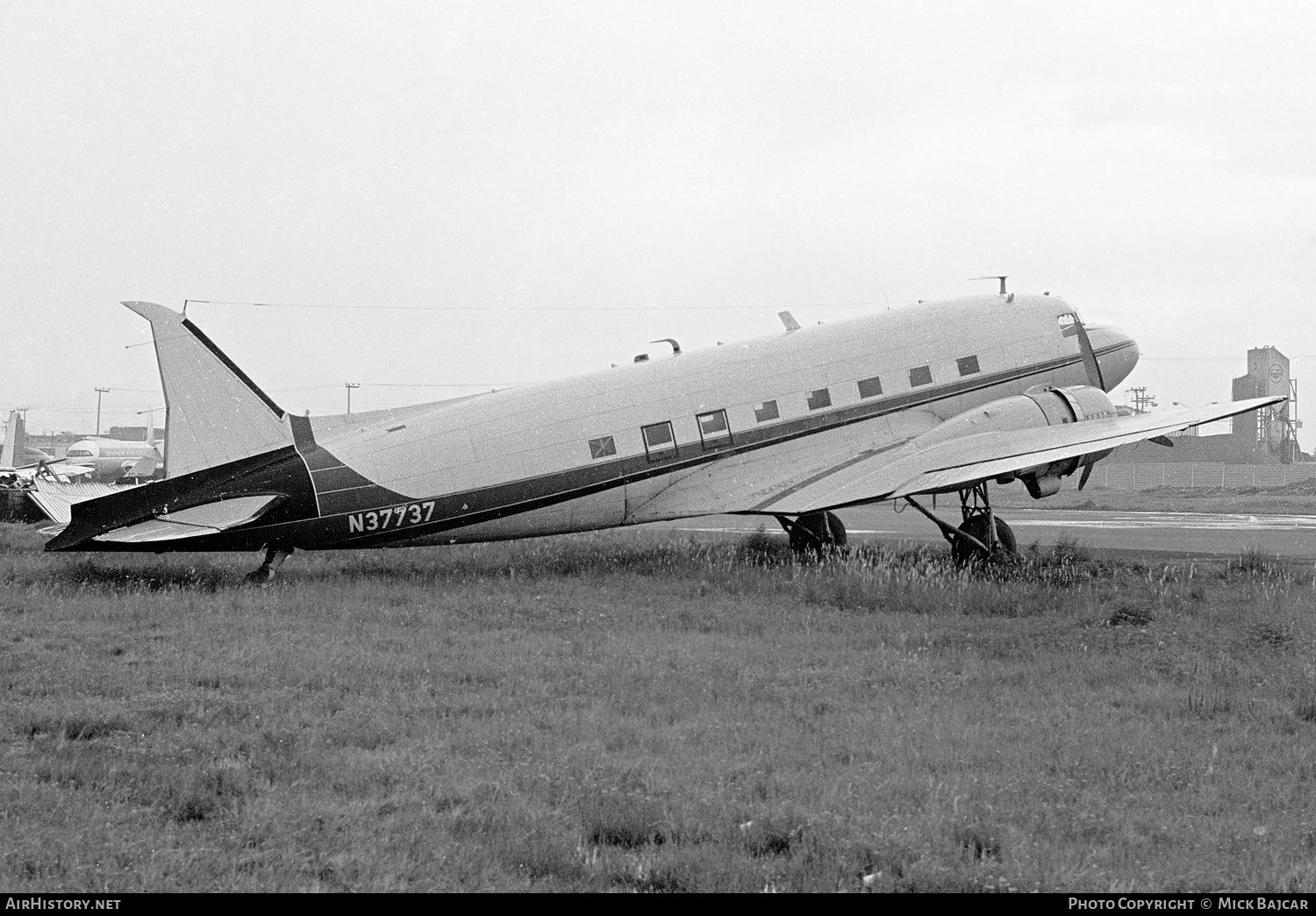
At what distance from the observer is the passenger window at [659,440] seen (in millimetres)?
18016

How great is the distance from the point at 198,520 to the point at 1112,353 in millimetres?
16756

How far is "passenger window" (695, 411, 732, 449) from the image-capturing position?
18.5 meters

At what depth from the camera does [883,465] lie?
723 inches

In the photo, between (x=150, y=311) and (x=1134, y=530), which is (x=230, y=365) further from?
(x=1134, y=530)

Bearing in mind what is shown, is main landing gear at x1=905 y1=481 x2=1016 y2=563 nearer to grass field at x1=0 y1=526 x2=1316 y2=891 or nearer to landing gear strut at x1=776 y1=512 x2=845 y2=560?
landing gear strut at x1=776 y1=512 x2=845 y2=560

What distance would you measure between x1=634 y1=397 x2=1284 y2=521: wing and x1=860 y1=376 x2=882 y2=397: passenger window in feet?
1.86

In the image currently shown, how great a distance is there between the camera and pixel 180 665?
1014 cm

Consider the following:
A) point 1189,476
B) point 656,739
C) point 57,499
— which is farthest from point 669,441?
point 1189,476

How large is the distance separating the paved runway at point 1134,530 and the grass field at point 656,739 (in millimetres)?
8927

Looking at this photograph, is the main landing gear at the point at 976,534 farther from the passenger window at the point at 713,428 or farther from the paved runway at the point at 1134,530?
the paved runway at the point at 1134,530

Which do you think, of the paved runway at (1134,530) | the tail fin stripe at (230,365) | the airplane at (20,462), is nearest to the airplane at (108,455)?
the airplane at (20,462)

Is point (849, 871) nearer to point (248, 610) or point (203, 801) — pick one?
point (203, 801)

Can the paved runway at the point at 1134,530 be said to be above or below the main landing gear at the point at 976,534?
below
